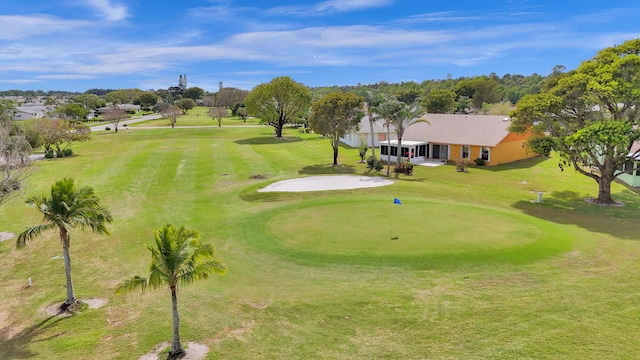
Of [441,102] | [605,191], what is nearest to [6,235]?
[605,191]

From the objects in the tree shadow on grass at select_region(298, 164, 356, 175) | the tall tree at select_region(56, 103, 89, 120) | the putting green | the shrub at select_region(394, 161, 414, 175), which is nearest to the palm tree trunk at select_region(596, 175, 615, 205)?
the putting green

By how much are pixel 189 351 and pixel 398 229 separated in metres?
13.0

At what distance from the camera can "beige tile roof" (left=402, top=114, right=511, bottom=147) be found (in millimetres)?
50562

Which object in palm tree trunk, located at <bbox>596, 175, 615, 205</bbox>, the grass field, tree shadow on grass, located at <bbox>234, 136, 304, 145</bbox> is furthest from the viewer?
tree shadow on grass, located at <bbox>234, 136, 304, 145</bbox>

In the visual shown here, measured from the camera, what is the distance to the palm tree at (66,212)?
15.6 metres

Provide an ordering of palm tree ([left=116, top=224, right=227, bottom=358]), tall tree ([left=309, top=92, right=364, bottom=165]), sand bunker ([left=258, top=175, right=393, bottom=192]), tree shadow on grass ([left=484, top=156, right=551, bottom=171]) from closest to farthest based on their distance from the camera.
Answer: palm tree ([left=116, top=224, right=227, bottom=358]), sand bunker ([left=258, top=175, right=393, bottom=192]), tall tree ([left=309, top=92, right=364, bottom=165]), tree shadow on grass ([left=484, top=156, right=551, bottom=171])

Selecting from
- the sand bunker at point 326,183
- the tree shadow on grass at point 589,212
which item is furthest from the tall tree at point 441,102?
the tree shadow on grass at point 589,212

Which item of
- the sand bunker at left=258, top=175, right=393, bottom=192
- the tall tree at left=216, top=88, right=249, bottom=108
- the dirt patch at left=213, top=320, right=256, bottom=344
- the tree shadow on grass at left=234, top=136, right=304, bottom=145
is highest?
the tall tree at left=216, top=88, right=249, bottom=108

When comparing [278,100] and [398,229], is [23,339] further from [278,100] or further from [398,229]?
[278,100]

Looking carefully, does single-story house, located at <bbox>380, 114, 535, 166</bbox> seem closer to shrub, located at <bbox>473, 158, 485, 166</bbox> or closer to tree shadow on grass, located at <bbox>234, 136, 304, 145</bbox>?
shrub, located at <bbox>473, 158, 485, 166</bbox>

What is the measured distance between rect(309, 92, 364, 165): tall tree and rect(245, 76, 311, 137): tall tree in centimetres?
3032

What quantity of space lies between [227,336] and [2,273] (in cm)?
1356

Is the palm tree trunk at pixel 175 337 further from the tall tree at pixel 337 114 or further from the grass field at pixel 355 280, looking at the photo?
the tall tree at pixel 337 114

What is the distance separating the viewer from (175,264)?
1235cm
